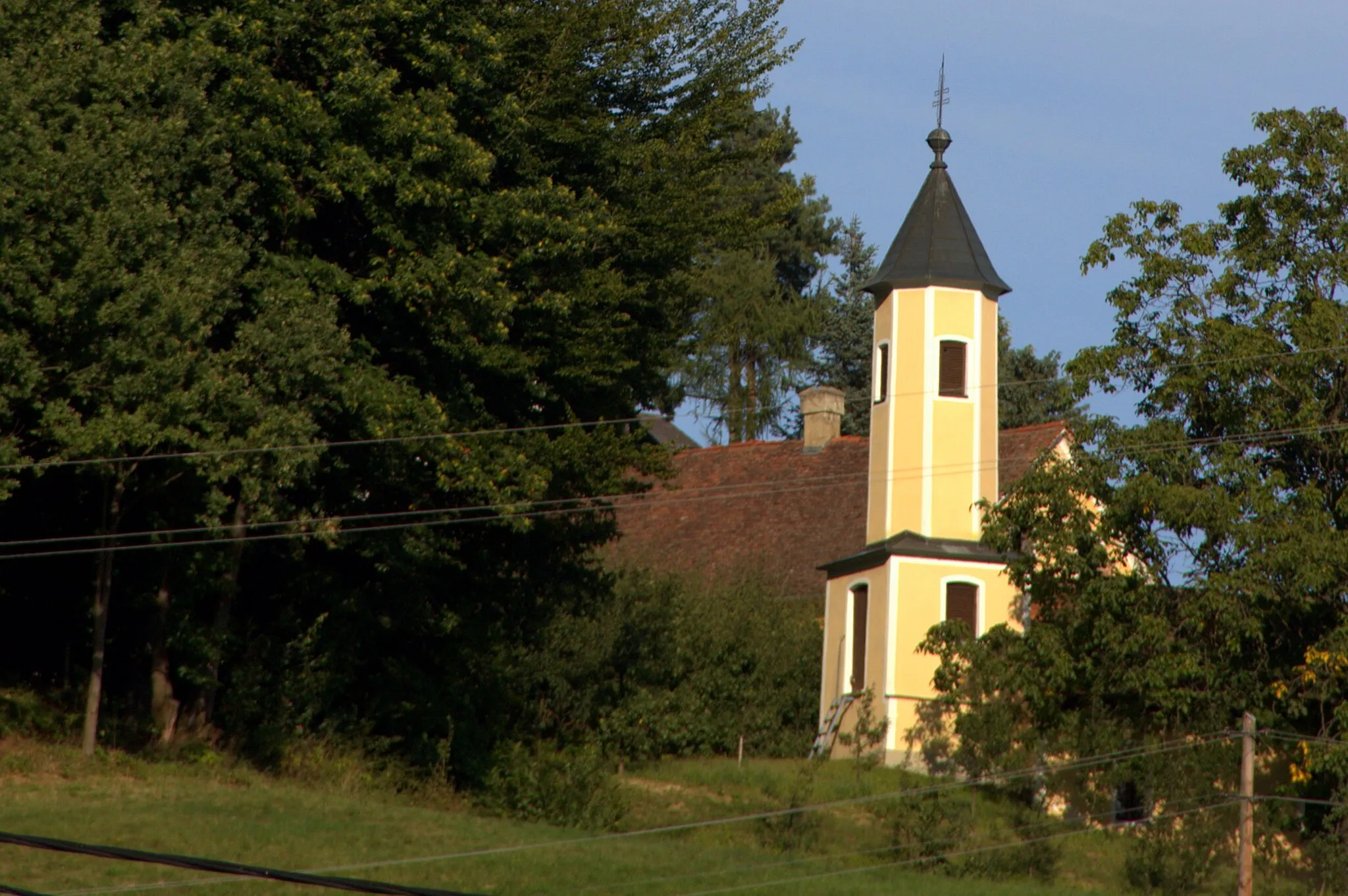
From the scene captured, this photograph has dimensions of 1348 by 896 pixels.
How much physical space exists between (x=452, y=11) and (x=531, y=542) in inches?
333

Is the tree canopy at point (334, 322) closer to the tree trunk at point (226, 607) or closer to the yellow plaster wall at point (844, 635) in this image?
the tree trunk at point (226, 607)

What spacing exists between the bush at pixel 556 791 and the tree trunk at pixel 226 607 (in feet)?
16.9

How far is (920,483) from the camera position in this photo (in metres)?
33.6

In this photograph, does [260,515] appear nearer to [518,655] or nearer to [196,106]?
[196,106]

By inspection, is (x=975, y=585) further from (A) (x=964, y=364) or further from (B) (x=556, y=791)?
(B) (x=556, y=791)

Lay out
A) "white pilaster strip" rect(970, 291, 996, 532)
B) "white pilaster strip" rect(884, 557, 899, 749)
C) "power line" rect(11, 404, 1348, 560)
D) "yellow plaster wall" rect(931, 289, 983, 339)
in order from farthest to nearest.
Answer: "yellow plaster wall" rect(931, 289, 983, 339), "white pilaster strip" rect(970, 291, 996, 532), "white pilaster strip" rect(884, 557, 899, 749), "power line" rect(11, 404, 1348, 560)

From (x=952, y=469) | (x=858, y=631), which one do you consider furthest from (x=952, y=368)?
(x=858, y=631)

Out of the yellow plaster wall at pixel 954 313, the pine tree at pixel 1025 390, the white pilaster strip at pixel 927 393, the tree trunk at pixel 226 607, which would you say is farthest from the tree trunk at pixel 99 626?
the pine tree at pixel 1025 390

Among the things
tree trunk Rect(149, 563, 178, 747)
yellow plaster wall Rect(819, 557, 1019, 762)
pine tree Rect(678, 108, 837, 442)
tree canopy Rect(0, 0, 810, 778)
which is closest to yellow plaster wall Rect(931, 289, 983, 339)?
yellow plaster wall Rect(819, 557, 1019, 762)

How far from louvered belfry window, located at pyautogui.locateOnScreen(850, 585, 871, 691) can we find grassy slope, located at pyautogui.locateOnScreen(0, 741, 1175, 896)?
6.86 m

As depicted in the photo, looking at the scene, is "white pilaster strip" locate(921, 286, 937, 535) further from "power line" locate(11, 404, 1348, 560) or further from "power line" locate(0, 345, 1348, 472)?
"power line" locate(11, 404, 1348, 560)

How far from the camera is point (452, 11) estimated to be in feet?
78.3

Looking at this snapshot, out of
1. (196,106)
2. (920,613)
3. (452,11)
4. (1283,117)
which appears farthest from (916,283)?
(196,106)

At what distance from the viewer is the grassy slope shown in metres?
19.4
